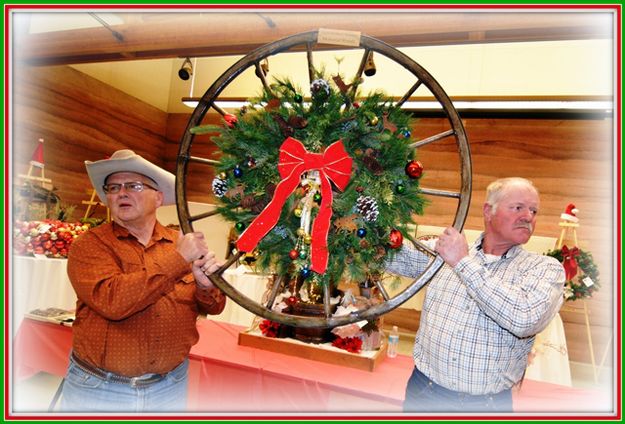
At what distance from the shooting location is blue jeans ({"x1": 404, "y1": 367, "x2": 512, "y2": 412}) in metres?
1.72

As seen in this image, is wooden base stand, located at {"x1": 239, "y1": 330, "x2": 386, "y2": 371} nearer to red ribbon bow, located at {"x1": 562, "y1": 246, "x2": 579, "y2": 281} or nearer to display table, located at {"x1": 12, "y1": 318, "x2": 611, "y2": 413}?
display table, located at {"x1": 12, "y1": 318, "x2": 611, "y2": 413}

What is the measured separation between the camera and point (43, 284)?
363 centimetres

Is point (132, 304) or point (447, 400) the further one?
point (447, 400)

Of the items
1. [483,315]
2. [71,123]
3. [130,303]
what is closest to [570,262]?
[483,315]

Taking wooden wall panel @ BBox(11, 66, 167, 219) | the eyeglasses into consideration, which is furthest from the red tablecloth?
wooden wall panel @ BBox(11, 66, 167, 219)

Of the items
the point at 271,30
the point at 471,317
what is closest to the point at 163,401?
the point at 471,317

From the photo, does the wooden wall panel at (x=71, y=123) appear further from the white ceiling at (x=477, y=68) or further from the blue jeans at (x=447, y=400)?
the blue jeans at (x=447, y=400)

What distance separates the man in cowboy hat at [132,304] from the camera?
61.5 inches

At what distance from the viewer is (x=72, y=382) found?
5.55 ft

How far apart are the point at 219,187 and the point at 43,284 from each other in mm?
3123

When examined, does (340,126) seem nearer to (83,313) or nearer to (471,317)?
(471,317)

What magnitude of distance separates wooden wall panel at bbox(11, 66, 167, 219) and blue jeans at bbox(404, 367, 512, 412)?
4.12 m

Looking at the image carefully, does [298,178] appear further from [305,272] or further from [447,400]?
[447,400]

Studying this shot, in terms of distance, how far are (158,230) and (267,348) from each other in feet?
3.70
